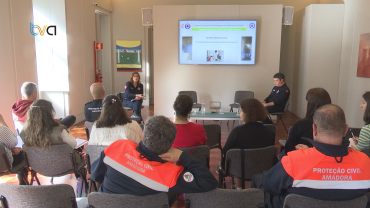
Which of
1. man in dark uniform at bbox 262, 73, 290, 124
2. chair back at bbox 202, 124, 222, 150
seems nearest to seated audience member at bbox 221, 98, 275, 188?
chair back at bbox 202, 124, 222, 150

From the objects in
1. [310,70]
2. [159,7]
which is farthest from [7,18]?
[310,70]

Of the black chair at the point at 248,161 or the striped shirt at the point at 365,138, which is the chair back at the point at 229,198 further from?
the striped shirt at the point at 365,138

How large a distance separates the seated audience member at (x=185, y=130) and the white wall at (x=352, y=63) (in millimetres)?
4466

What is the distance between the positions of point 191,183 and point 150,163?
0.26 metres

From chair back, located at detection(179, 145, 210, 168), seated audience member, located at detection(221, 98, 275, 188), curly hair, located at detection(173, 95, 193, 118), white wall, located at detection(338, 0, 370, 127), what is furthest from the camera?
white wall, located at detection(338, 0, 370, 127)

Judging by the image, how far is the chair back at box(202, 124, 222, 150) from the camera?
11.9 feet

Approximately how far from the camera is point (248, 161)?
264 cm

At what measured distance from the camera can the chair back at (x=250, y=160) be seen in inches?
102

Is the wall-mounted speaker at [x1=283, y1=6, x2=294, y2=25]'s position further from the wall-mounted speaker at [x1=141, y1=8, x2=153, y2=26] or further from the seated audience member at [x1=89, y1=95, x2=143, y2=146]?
the seated audience member at [x1=89, y1=95, x2=143, y2=146]

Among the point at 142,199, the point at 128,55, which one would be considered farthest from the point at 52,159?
the point at 128,55

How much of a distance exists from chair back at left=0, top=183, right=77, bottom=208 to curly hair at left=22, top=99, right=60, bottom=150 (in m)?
0.94

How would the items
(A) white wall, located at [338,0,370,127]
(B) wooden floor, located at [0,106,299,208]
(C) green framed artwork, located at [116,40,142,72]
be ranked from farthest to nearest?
(C) green framed artwork, located at [116,40,142,72], (A) white wall, located at [338,0,370,127], (B) wooden floor, located at [0,106,299,208]

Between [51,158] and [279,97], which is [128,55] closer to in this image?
[279,97]

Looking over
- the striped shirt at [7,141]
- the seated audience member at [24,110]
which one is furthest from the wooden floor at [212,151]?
the striped shirt at [7,141]
